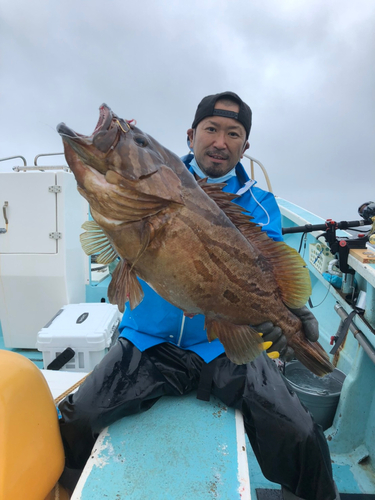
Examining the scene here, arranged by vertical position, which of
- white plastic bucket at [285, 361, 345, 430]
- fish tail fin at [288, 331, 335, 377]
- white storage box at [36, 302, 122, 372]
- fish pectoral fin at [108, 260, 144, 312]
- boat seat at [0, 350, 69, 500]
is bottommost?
white plastic bucket at [285, 361, 345, 430]

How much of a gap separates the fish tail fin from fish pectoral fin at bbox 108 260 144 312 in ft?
3.54

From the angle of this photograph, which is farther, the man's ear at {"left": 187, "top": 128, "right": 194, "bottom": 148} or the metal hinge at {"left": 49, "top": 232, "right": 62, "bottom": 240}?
the metal hinge at {"left": 49, "top": 232, "right": 62, "bottom": 240}

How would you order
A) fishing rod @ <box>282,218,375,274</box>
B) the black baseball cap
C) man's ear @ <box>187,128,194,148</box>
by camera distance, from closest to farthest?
the black baseball cap → man's ear @ <box>187,128,194,148</box> → fishing rod @ <box>282,218,375,274</box>

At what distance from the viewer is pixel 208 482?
5.51ft

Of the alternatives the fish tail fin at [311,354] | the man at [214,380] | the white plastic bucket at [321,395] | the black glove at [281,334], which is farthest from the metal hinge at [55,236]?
the white plastic bucket at [321,395]

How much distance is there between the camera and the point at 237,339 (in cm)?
184

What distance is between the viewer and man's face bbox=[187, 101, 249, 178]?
8.63 feet

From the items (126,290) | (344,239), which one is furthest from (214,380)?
(344,239)

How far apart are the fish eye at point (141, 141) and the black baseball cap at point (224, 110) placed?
1.32 meters

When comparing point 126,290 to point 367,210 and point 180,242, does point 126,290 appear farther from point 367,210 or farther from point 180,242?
point 367,210

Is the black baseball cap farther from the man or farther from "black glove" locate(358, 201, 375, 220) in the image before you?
"black glove" locate(358, 201, 375, 220)

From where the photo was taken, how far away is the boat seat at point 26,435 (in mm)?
1485

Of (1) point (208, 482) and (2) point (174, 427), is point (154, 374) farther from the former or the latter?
(1) point (208, 482)

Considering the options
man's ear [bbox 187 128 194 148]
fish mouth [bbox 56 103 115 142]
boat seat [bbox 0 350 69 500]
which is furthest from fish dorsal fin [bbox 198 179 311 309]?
boat seat [bbox 0 350 69 500]
